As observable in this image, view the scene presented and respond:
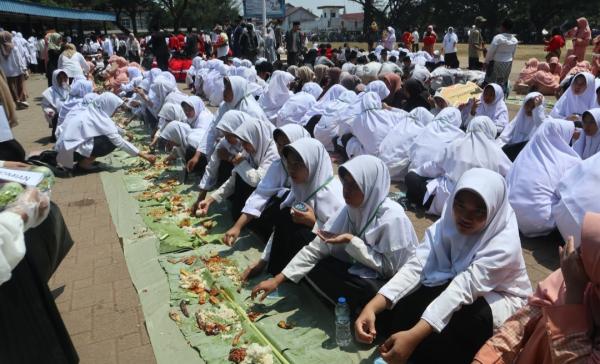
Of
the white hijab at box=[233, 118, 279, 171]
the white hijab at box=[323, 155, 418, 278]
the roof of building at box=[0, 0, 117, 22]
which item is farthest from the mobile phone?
the roof of building at box=[0, 0, 117, 22]

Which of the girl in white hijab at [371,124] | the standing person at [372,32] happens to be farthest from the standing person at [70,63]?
the standing person at [372,32]

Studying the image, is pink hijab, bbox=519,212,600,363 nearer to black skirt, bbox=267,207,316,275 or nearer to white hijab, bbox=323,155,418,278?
white hijab, bbox=323,155,418,278

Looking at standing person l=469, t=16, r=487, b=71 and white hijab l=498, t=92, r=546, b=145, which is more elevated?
standing person l=469, t=16, r=487, b=71

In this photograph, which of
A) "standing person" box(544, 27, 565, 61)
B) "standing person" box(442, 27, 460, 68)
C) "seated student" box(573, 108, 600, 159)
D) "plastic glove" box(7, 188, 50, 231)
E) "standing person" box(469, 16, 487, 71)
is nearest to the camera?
"plastic glove" box(7, 188, 50, 231)

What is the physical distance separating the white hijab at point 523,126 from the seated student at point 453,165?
Answer: 102cm

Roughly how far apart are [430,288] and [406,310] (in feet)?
0.62

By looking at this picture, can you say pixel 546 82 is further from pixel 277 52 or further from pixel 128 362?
pixel 128 362

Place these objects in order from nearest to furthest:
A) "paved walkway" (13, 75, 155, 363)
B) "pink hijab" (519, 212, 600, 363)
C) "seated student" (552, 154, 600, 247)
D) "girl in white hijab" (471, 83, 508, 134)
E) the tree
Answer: "pink hijab" (519, 212, 600, 363)
"paved walkway" (13, 75, 155, 363)
"seated student" (552, 154, 600, 247)
"girl in white hijab" (471, 83, 508, 134)
the tree

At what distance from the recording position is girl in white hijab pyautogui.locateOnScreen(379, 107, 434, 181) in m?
5.79

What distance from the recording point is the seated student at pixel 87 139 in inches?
241

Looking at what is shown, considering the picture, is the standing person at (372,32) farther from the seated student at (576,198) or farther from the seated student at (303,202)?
the seated student at (303,202)

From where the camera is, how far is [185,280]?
11.8 ft

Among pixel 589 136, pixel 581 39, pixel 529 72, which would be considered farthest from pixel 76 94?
pixel 581 39

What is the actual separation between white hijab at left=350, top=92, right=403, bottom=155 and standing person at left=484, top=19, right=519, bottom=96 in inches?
154
